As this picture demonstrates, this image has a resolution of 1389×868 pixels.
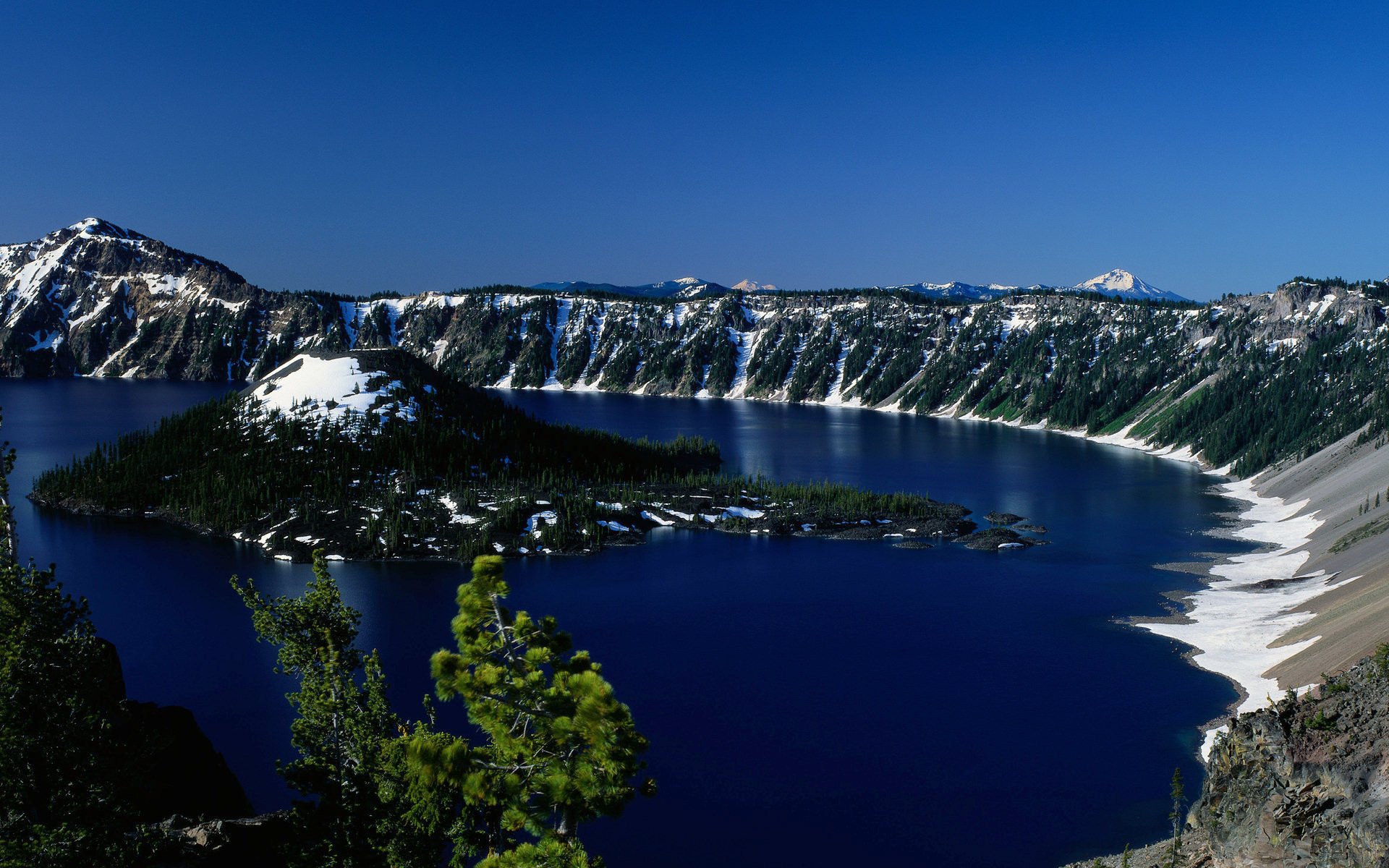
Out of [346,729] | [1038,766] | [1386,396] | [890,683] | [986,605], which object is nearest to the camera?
[346,729]

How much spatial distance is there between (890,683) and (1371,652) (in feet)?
83.0

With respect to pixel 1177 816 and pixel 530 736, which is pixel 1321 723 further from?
pixel 530 736

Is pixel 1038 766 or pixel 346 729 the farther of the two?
pixel 1038 766

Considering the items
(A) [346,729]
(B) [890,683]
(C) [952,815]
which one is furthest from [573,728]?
(B) [890,683]

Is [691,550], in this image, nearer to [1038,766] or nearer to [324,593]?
[1038,766]

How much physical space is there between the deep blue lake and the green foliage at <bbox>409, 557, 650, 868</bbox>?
23.7m

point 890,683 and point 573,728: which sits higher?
point 573,728

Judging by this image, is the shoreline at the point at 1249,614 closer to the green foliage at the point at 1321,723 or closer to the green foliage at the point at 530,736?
the green foliage at the point at 1321,723

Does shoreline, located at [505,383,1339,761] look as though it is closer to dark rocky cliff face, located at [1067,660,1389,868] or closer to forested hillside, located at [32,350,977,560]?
dark rocky cliff face, located at [1067,660,1389,868]

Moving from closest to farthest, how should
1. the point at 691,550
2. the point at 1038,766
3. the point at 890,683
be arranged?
the point at 1038,766 → the point at 890,683 → the point at 691,550

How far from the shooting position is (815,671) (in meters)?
64.4

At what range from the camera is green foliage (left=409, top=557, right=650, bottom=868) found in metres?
18.8

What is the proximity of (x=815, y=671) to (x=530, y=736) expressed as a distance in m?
47.4

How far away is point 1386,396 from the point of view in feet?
507
